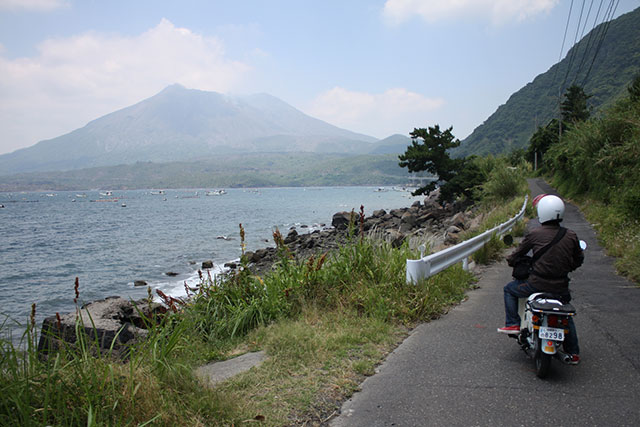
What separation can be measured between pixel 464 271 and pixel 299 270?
142 inches

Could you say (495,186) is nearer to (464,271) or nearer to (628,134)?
(628,134)

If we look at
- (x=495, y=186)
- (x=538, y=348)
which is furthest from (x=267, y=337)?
(x=495, y=186)

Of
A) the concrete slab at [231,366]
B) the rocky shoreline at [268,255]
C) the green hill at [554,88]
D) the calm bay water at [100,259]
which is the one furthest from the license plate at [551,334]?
the green hill at [554,88]

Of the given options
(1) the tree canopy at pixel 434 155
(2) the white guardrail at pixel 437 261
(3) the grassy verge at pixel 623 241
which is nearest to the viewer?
(2) the white guardrail at pixel 437 261

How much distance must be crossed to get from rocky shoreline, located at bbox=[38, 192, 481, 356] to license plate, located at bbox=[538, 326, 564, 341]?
3.14 m

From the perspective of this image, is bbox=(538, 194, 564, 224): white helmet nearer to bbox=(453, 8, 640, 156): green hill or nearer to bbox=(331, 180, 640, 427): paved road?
bbox=(331, 180, 640, 427): paved road

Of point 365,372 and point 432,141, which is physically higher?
point 432,141

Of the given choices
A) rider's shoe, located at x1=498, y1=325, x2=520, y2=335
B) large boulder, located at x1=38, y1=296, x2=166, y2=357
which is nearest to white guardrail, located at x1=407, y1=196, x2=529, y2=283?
rider's shoe, located at x1=498, y1=325, x2=520, y2=335

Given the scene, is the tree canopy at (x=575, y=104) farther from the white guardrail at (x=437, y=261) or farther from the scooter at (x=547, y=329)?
the scooter at (x=547, y=329)

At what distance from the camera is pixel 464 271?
810 centimetres

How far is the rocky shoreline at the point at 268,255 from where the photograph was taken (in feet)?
18.8

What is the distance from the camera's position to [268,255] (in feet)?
77.7

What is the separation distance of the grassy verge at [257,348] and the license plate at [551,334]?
5.16ft

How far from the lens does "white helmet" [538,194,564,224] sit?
410 centimetres
